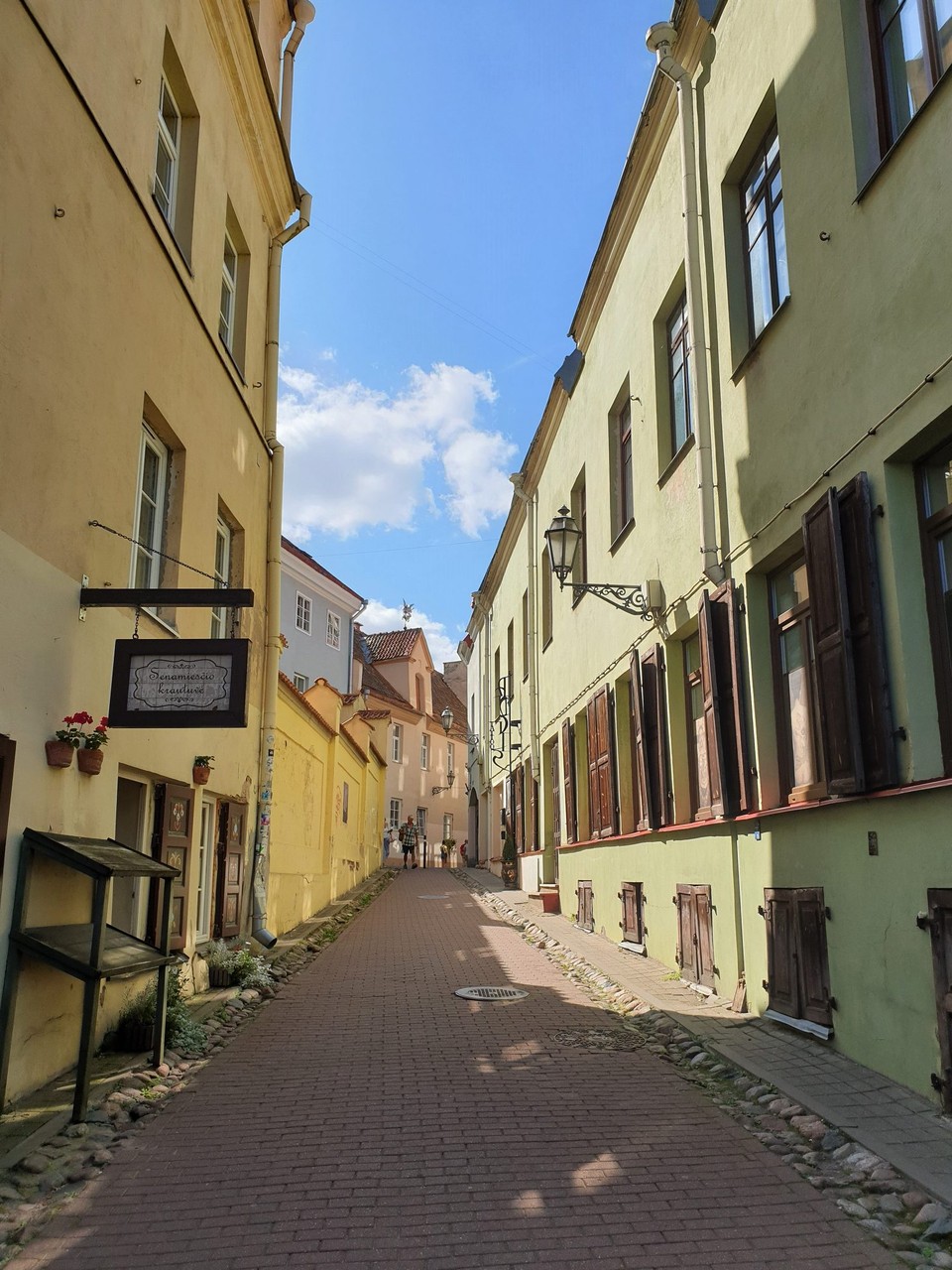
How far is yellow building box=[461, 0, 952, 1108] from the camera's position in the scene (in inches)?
209

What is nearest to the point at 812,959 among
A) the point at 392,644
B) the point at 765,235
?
the point at 765,235

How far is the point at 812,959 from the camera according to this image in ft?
21.1

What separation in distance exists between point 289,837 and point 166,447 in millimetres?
6770

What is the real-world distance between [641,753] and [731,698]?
2.67 m

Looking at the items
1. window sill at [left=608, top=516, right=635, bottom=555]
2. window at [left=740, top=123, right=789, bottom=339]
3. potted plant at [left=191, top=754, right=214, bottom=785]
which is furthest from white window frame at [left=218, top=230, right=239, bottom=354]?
window at [left=740, top=123, right=789, bottom=339]

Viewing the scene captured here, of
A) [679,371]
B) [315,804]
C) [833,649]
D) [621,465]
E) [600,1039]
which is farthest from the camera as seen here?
[315,804]

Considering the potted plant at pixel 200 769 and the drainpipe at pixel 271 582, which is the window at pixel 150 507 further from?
the drainpipe at pixel 271 582

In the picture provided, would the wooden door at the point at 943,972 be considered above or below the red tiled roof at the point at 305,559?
below

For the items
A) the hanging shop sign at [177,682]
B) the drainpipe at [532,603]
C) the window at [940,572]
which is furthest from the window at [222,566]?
the drainpipe at [532,603]

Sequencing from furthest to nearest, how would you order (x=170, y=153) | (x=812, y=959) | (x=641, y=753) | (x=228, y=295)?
(x=228, y=295) → (x=641, y=753) → (x=170, y=153) → (x=812, y=959)

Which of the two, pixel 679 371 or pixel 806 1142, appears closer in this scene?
pixel 806 1142

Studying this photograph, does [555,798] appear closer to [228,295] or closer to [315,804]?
[315,804]

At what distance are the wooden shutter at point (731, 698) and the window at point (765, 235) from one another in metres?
2.15

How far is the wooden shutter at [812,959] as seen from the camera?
6.22 m
